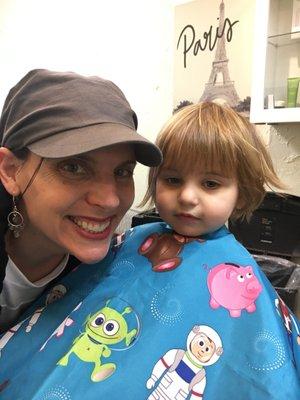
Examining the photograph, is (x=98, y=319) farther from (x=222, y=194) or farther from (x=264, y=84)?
(x=264, y=84)

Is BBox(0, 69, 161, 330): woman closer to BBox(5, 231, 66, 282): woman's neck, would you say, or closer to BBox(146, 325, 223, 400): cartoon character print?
BBox(5, 231, 66, 282): woman's neck

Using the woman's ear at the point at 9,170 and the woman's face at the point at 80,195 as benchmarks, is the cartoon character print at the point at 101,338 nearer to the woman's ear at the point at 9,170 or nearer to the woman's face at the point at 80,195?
the woman's face at the point at 80,195

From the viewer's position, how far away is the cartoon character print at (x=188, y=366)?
0.64 metres

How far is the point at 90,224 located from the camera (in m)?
0.76

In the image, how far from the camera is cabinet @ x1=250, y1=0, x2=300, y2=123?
1464 mm

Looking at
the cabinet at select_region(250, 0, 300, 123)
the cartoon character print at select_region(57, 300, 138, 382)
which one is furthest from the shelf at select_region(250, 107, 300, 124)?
the cartoon character print at select_region(57, 300, 138, 382)

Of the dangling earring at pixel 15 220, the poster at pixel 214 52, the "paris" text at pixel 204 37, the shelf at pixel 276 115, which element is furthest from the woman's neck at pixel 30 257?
the "paris" text at pixel 204 37

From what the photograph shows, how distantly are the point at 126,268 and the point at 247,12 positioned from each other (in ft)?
4.53

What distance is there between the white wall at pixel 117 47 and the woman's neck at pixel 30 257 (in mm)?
1191

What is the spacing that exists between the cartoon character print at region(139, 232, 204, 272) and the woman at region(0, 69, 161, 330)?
0.13 meters

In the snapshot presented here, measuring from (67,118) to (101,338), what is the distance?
42cm

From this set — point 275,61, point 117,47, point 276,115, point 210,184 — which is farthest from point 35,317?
point 117,47

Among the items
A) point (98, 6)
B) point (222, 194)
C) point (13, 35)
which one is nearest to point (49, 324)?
point (222, 194)

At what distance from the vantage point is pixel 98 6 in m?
2.32
